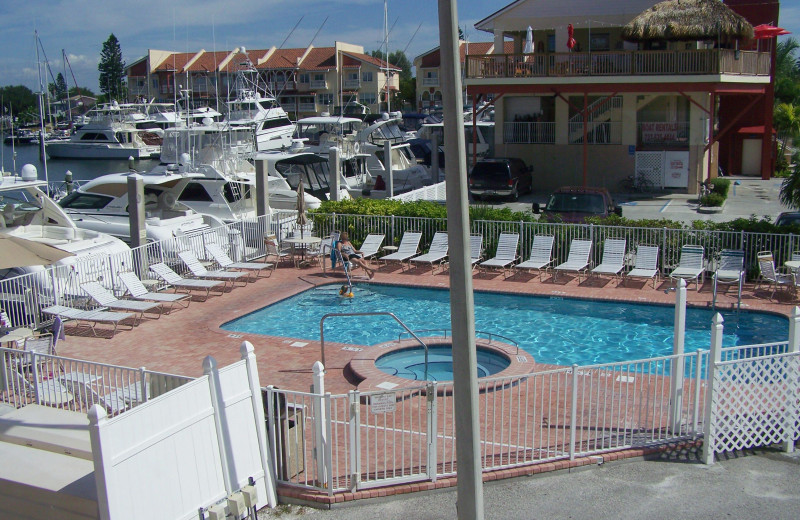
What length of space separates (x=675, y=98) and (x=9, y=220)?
2354cm

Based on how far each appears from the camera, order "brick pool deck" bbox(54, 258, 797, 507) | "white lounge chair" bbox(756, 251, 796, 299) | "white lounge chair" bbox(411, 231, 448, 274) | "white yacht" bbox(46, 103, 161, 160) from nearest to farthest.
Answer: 1. "brick pool deck" bbox(54, 258, 797, 507)
2. "white lounge chair" bbox(756, 251, 796, 299)
3. "white lounge chair" bbox(411, 231, 448, 274)
4. "white yacht" bbox(46, 103, 161, 160)

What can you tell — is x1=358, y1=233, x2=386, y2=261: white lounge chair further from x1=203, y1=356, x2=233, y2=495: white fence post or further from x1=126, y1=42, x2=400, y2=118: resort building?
x1=126, y1=42, x2=400, y2=118: resort building

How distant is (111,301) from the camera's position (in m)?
14.9

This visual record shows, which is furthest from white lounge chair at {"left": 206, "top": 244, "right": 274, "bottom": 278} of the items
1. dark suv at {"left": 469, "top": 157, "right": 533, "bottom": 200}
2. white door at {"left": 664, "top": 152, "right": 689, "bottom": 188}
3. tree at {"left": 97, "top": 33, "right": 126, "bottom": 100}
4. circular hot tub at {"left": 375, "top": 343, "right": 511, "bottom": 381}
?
tree at {"left": 97, "top": 33, "right": 126, "bottom": 100}

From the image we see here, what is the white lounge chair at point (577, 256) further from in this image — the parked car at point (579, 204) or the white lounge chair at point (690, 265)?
the parked car at point (579, 204)

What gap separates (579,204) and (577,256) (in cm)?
305

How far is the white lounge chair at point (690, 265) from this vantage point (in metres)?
16.6

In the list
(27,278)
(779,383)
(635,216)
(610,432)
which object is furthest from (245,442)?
(635,216)

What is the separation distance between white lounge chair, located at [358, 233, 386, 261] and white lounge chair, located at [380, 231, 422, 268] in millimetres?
293

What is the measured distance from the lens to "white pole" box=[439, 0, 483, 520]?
221 inches

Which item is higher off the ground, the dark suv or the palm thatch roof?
the palm thatch roof

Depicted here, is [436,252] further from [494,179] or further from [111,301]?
[494,179]

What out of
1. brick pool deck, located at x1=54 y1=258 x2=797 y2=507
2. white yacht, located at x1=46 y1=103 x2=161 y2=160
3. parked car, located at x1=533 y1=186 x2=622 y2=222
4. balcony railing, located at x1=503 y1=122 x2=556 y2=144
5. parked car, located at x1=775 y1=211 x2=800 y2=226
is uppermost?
white yacht, located at x1=46 y1=103 x2=161 y2=160

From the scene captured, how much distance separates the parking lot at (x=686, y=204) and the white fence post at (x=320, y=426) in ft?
59.7
